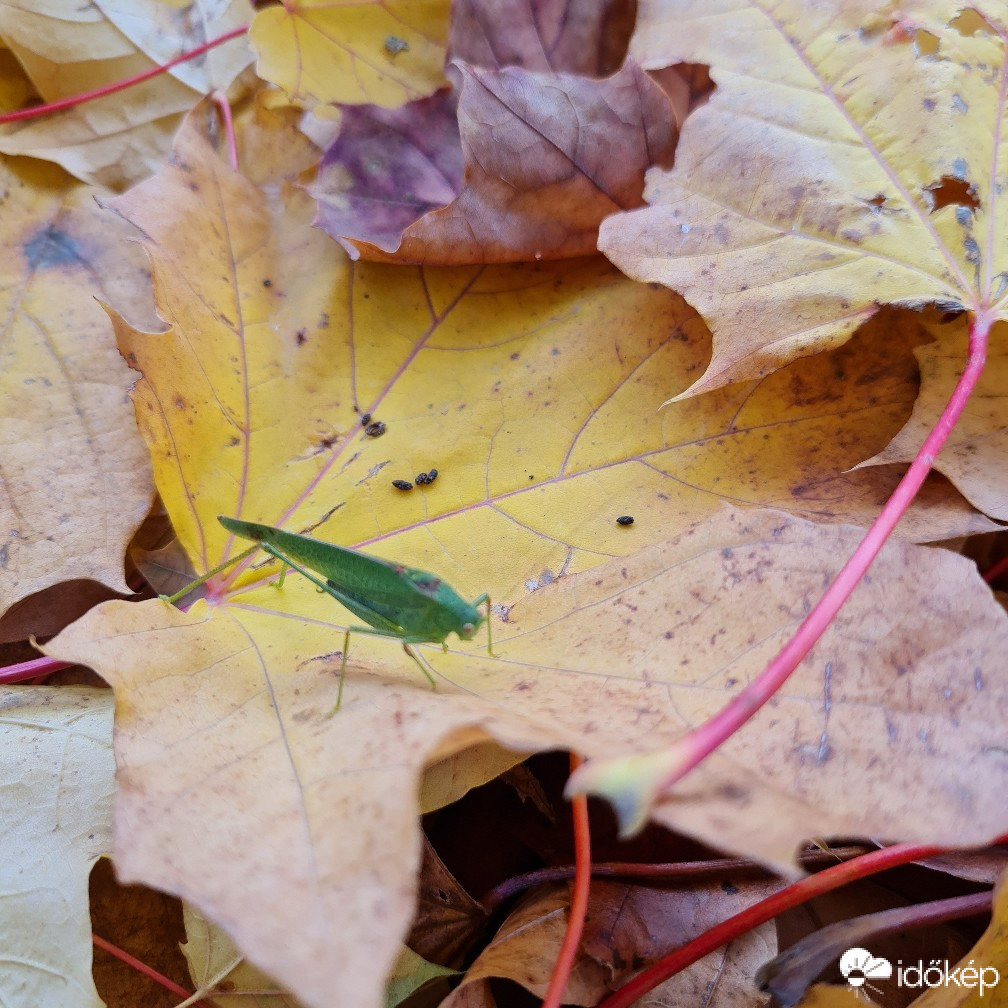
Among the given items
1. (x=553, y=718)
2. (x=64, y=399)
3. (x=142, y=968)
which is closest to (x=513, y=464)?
(x=553, y=718)

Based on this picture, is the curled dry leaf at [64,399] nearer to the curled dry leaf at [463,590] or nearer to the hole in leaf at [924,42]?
the curled dry leaf at [463,590]

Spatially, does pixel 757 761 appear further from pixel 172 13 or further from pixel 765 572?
pixel 172 13

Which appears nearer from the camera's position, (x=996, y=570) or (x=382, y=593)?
(x=382, y=593)

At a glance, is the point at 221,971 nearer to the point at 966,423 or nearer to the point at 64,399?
the point at 64,399

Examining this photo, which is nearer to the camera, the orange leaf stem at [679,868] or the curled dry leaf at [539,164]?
the orange leaf stem at [679,868]

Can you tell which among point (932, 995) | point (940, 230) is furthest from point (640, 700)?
point (940, 230)

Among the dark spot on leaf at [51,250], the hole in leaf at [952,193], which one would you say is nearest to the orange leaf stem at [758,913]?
the hole in leaf at [952,193]
